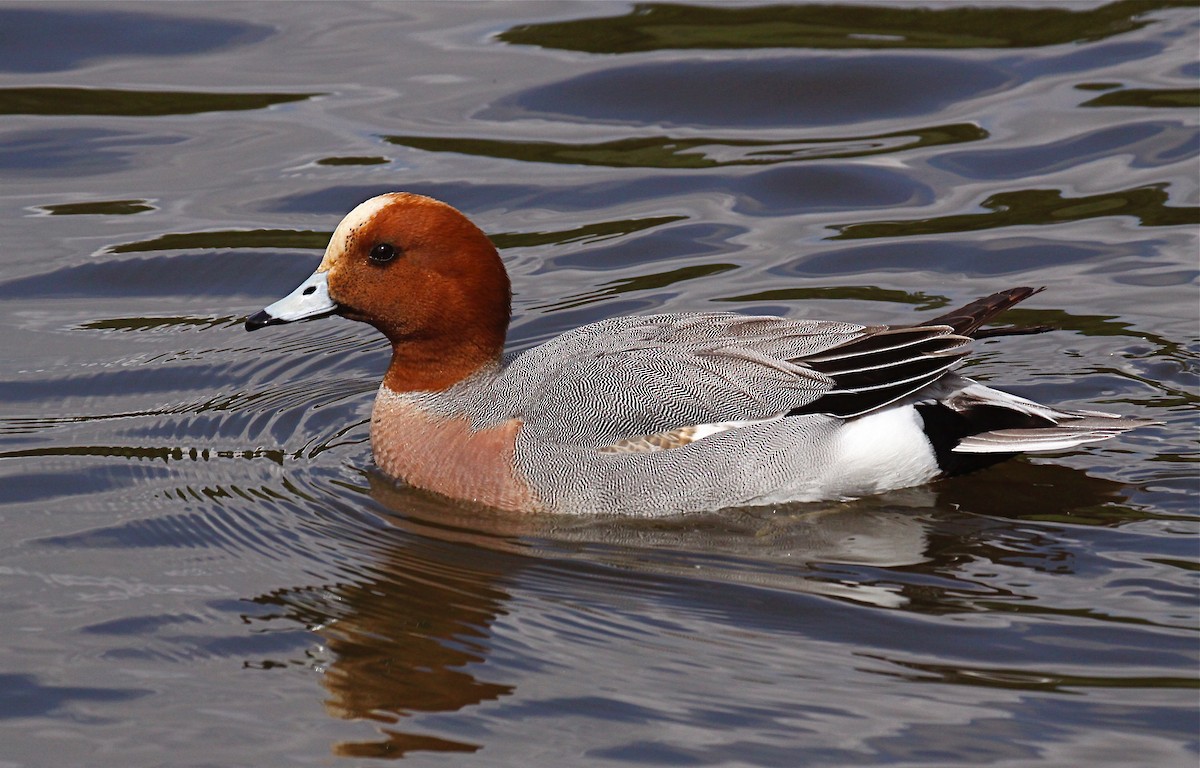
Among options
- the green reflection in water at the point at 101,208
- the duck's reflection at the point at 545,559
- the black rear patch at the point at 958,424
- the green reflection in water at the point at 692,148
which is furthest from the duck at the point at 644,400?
the green reflection in water at the point at 692,148

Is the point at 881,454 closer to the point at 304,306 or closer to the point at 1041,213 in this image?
the point at 304,306

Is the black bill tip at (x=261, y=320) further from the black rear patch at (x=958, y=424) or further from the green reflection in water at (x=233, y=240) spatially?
the green reflection in water at (x=233, y=240)

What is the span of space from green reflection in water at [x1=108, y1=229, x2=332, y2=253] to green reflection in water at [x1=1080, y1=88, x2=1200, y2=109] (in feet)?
16.4

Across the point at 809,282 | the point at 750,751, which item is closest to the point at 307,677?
the point at 750,751

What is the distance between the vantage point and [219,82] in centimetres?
1138

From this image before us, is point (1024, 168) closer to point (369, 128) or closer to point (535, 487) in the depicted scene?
point (369, 128)

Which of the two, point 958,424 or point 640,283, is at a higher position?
point 640,283

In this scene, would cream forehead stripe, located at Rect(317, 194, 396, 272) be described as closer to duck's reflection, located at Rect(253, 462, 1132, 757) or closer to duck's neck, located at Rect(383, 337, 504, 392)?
duck's neck, located at Rect(383, 337, 504, 392)

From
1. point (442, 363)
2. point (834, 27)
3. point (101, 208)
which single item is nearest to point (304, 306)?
point (442, 363)

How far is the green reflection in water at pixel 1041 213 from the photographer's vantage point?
930 cm

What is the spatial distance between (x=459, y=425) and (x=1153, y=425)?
2.68 metres

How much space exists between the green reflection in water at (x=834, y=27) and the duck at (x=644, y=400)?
538 centimetres

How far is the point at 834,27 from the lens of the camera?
38.9ft

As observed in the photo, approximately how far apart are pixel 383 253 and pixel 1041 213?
4430 mm
